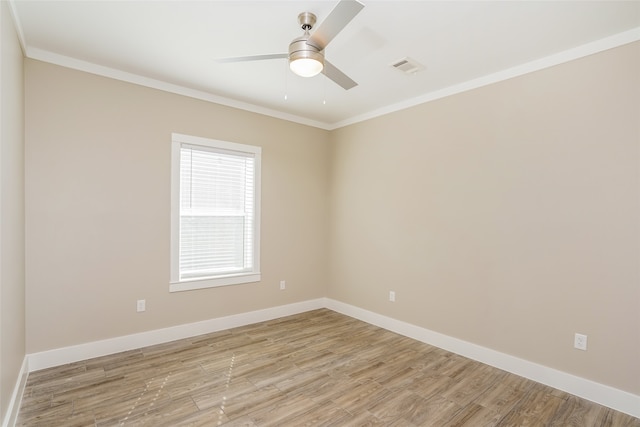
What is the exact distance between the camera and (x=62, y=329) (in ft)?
9.41

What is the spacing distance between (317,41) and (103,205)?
2.58 meters

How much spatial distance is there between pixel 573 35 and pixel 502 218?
1.53m

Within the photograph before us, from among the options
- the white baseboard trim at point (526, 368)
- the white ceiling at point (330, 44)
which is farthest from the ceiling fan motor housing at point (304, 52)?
the white baseboard trim at point (526, 368)

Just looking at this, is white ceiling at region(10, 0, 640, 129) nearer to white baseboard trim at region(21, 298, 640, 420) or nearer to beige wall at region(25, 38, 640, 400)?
beige wall at region(25, 38, 640, 400)

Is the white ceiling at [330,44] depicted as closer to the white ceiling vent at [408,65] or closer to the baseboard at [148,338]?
the white ceiling vent at [408,65]

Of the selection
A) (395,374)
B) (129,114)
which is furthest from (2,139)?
(395,374)

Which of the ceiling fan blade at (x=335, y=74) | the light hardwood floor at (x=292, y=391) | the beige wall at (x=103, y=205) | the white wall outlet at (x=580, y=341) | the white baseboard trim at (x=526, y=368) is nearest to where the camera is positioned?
the ceiling fan blade at (x=335, y=74)

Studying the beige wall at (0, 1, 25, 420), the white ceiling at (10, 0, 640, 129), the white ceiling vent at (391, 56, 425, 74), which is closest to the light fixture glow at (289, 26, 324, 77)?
the white ceiling at (10, 0, 640, 129)

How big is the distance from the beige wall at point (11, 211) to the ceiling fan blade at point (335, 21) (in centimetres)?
183

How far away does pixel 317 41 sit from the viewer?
1883mm

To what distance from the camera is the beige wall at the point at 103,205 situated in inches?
109

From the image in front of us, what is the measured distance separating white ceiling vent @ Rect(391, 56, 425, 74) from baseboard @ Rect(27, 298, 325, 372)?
129 inches

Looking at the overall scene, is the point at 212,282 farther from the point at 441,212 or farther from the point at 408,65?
the point at 408,65

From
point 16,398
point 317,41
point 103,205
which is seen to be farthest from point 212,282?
point 317,41
